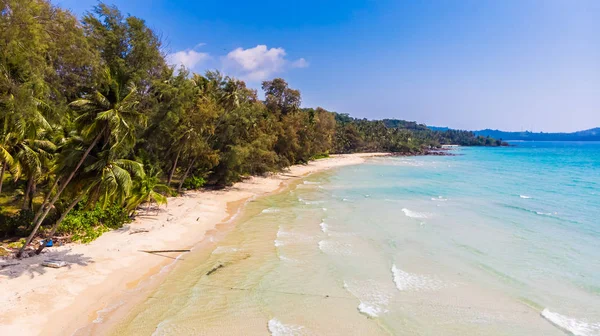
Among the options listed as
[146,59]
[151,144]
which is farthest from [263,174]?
[146,59]

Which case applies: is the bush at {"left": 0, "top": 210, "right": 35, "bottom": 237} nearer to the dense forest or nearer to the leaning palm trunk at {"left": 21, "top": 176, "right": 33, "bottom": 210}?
the dense forest

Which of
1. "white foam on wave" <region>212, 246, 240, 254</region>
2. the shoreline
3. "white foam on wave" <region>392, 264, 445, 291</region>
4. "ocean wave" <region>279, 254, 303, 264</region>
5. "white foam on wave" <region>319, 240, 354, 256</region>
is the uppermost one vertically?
the shoreline

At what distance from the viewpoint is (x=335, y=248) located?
18.0 metres

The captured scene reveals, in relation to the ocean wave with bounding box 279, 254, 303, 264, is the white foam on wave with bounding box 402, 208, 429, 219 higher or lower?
lower

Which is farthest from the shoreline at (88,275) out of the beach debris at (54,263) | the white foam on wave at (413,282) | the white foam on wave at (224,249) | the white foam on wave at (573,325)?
the white foam on wave at (573,325)

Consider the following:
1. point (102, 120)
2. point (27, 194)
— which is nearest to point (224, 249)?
point (102, 120)

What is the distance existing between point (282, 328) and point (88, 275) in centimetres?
765

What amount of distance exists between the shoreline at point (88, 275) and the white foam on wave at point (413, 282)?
31.6 ft

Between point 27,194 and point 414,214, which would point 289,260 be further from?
point 414,214

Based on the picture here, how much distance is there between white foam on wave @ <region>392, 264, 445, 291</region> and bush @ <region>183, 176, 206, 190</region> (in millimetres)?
23781

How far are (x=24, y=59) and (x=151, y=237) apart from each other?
32.5 ft

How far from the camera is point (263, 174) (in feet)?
165

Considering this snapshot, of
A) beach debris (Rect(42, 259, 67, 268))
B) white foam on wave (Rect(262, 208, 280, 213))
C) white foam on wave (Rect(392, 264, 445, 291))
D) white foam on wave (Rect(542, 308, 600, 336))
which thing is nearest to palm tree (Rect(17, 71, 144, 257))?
beach debris (Rect(42, 259, 67, 268))

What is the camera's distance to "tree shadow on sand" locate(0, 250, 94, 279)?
11.9m
